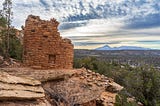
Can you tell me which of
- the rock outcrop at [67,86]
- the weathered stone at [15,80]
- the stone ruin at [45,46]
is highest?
the stone ruin at [45,46]

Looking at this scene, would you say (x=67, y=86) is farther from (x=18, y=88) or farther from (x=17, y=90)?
(x=17, y=90)

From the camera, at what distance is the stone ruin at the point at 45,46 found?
50.1ft

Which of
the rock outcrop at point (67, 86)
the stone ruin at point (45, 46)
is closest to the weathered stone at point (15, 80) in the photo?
the rock outcrop at point (67, 86)

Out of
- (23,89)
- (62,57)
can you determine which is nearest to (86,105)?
(62,57)

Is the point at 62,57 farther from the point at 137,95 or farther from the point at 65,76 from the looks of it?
the point at 137,95

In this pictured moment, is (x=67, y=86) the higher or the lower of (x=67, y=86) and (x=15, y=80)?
the lower

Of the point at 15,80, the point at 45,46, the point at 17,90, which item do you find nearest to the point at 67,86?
the point at 45,46

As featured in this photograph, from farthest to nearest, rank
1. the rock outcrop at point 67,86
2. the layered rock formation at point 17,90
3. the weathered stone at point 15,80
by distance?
the rock outcrop at point 67,86 → the weathered stone at point 15,80 → the layered rock formation at point 17,90

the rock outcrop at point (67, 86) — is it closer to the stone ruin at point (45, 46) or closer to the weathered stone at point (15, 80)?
the weathered stone at point (15, 80)

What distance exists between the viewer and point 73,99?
45.1ft

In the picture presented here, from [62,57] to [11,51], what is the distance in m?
12.8

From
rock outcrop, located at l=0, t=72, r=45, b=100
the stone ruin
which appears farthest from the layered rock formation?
the stone ruin

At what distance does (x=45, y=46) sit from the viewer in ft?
50.1

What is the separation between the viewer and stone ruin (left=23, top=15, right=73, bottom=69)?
50.1ft
